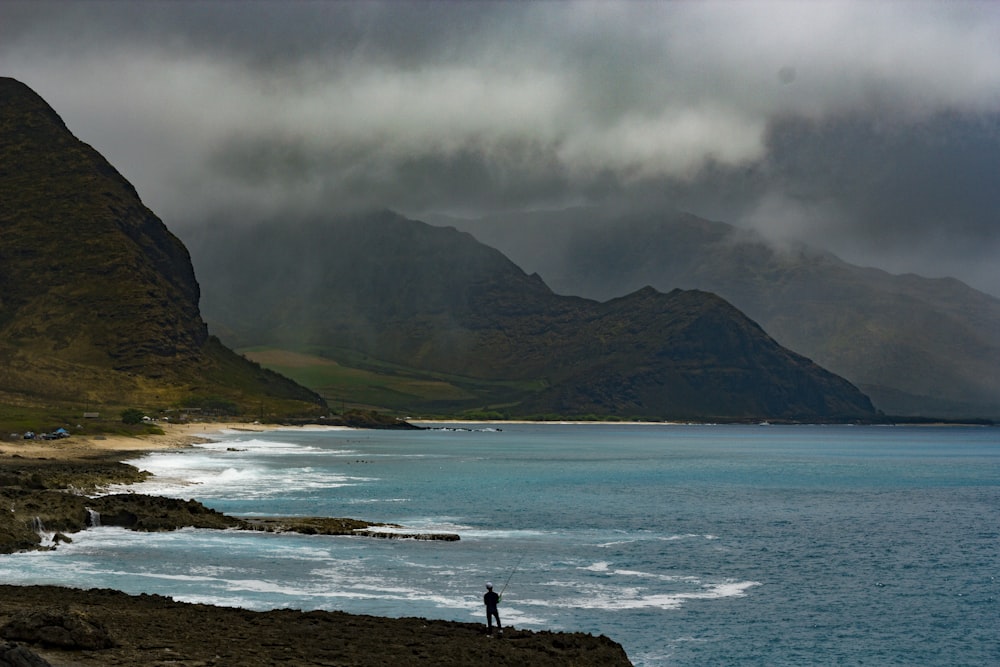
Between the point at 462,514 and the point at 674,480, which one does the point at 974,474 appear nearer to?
the point at 674,480

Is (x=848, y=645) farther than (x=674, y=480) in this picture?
No

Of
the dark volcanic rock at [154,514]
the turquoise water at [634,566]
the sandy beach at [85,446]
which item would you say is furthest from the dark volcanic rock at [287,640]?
the sandy beach at [85,446]

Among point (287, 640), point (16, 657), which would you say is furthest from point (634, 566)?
point (16, 657)

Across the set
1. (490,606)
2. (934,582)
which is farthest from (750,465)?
(490,606)

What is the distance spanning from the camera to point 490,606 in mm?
39281

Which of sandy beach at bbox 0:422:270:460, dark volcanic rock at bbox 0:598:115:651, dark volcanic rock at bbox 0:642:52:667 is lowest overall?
dark volcanic rock at bbox 0:598:115:651

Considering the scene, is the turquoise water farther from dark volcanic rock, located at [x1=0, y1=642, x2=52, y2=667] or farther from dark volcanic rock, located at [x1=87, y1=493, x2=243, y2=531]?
dark volcanic rock, located at [x1=0, y1=642, x2=52, y2=667]

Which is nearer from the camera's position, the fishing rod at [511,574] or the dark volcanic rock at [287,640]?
the dark volcanic rock at [287,640]

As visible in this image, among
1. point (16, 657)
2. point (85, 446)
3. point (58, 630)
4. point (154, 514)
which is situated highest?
point (85, 446)

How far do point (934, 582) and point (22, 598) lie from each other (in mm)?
47437

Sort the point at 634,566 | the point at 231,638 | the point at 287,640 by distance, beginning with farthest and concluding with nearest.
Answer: the point at 634,566
the point at 287,640
the point at 231,638

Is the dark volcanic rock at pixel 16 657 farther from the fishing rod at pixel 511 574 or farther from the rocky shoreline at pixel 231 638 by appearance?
the fishing rod at pixel 511 574

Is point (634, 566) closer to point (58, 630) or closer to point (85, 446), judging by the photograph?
point (58, 630)

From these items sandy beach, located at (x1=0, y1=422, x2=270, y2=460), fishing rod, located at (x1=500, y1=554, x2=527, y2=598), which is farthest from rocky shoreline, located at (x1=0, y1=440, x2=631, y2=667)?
sandy beach, located at (x1=0, y1=422, x2=270, y2=460)
